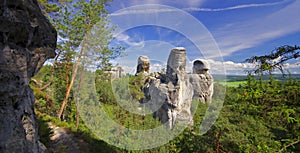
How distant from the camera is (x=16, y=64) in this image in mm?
1583

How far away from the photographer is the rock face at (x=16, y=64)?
1.44 metres

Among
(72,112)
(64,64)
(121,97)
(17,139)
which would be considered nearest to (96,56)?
(64,64)

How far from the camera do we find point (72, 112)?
8367 millimetres

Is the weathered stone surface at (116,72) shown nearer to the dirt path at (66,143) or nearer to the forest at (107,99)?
the forest at (107,99)

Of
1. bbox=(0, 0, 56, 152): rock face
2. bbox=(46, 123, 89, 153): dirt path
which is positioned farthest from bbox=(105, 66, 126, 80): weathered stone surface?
bbox=(0, 0, 56, 152): rock face

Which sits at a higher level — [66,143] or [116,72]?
[116,72]

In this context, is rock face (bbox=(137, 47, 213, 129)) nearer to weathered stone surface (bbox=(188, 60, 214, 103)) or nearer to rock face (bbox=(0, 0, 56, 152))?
weathered stone surface (bbox=(188, 60, 214, 103))

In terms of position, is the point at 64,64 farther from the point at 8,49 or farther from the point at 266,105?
the point at 266,105

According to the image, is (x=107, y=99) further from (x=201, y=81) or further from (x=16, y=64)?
(x=201, y=81)

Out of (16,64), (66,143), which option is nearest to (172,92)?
(66,143)

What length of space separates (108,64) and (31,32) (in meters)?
5.06

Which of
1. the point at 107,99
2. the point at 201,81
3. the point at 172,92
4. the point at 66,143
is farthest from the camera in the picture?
the point at 201,81

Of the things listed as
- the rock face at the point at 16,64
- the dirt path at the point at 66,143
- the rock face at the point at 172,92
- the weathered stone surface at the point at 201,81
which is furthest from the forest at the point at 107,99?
the weathered stone surface at the point at 201,81

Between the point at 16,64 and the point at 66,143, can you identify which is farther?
the point at 66,143
